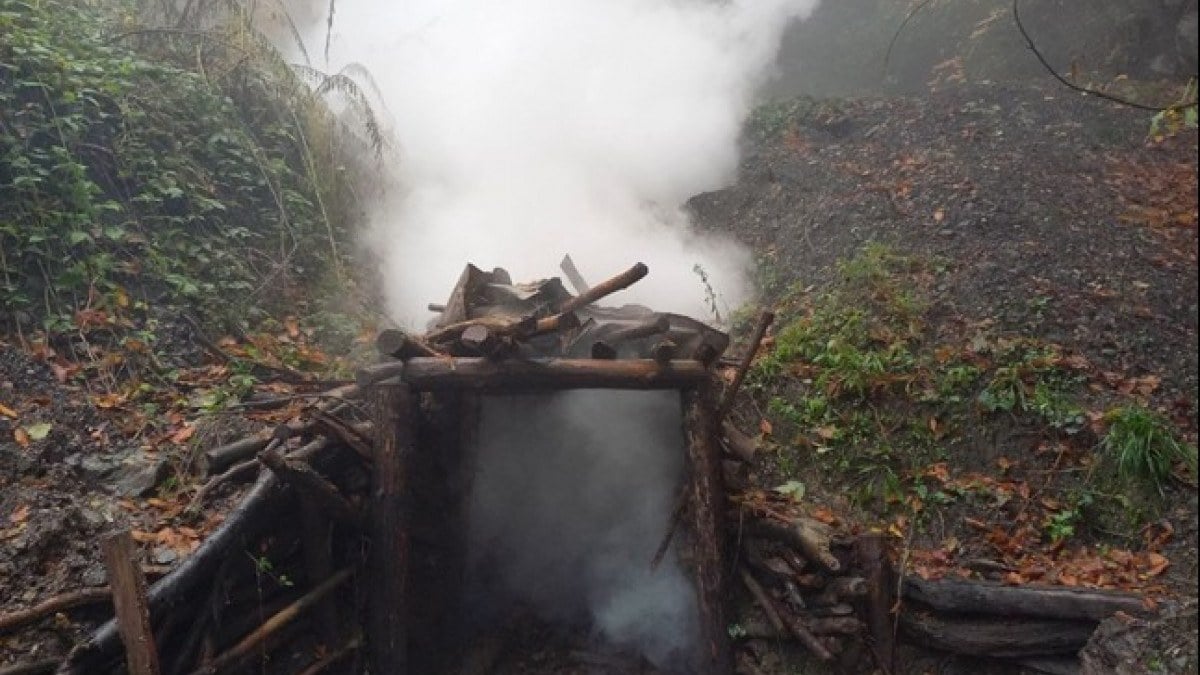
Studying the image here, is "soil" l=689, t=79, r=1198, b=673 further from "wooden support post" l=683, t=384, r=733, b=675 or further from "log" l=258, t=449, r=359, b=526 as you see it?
"log" l=258, t=449, r=359, b=526

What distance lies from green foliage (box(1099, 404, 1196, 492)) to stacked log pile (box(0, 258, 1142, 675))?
1129 mm

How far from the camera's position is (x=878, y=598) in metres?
5.10

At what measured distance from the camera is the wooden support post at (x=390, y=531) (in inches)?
200

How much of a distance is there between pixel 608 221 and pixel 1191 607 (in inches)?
335

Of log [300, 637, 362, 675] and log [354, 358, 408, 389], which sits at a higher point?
log [354, 358, 408, 389]

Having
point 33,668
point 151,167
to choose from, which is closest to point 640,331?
point 33,668

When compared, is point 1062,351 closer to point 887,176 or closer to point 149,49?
point 887,176

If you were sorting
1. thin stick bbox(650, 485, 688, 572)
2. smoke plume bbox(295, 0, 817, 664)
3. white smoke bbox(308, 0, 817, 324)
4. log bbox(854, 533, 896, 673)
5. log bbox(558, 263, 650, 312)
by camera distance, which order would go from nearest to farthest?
log bbox(854, 533, 896, 673)
log bbox(558, 263, 650, 312)
thin stick bbox(650, 485, 688, 572)
smoke plume bbox(295, 0, 817, 664)
white smoke bbox(308, 0, 817, 324)

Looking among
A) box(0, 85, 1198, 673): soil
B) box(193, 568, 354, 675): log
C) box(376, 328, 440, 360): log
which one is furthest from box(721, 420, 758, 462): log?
box(193, 568, 354, 675): log

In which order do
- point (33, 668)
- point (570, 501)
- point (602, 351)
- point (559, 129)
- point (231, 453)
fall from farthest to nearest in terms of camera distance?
point (559, 129) → point (570, 501) → point (231, 453) → point (602, 351) → point (33, 668)

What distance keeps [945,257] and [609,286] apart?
4.66 m

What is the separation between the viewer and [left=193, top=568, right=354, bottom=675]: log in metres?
4.48

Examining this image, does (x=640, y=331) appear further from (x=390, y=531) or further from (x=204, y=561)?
(x=204, y=561)

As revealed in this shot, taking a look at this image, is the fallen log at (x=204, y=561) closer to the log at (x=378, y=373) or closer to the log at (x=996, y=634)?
the log at (x=378, y=373)
